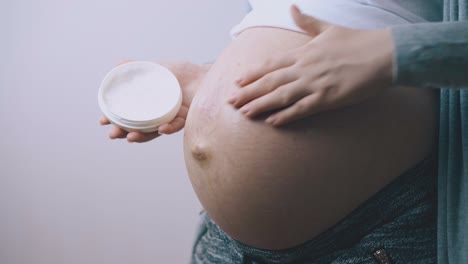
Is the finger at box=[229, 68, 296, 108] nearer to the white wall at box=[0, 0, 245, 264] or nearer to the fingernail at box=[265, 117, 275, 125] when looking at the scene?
the fingernail at box=[265, 117, 275, 125]

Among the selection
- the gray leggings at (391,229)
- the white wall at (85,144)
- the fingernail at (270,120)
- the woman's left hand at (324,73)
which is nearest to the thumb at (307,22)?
the woman's left hand at (324,73)

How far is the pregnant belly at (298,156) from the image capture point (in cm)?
60

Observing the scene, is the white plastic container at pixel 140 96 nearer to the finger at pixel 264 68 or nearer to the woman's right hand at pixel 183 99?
the woman's right hand at pixel 183 99

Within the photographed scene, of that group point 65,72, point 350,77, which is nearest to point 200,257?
point 350,77

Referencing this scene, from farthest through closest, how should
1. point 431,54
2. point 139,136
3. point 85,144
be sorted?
point 85,144 → point 139,136 → point 431,54

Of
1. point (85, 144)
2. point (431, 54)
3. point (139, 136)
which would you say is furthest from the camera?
point (85, 144)

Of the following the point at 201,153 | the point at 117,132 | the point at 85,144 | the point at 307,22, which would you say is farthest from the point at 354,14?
the point at 85,144

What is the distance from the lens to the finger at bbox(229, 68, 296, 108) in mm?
556

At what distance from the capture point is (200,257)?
2.72 feet

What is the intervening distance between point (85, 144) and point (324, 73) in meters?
Result: 0.91

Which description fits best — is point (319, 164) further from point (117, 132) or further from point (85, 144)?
point (85, 144)

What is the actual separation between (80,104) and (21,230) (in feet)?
1.26

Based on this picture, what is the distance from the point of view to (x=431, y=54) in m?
0.50

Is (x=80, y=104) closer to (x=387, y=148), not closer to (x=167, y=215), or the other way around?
(x=167, y=215)
